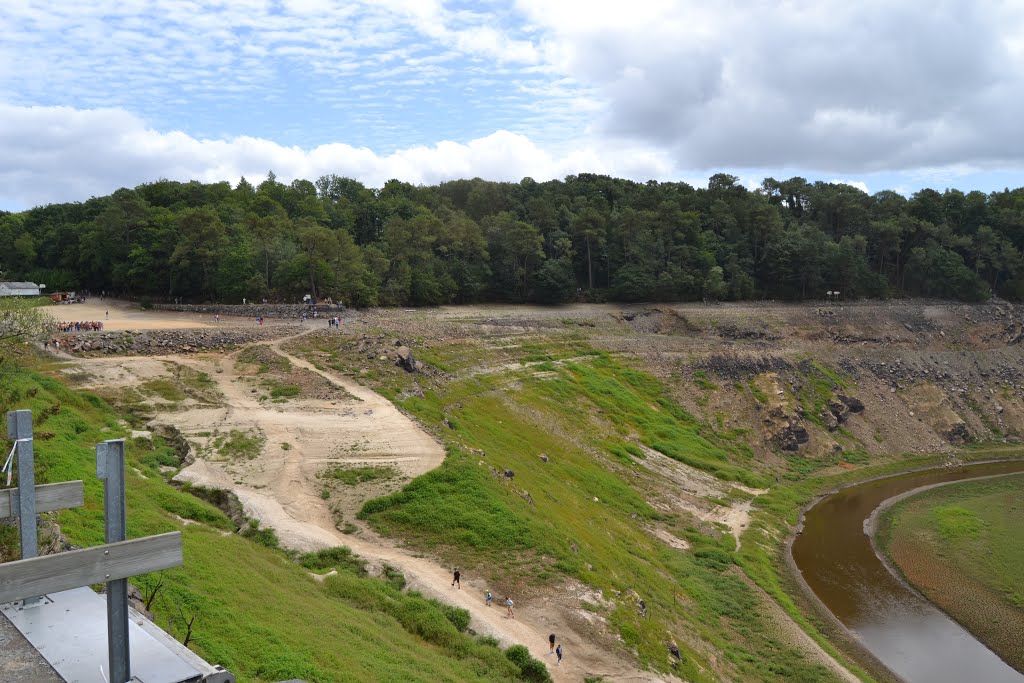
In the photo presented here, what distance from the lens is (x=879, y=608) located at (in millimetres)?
39156

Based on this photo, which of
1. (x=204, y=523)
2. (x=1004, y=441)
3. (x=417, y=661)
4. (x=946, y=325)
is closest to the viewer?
(x=417, y=661)

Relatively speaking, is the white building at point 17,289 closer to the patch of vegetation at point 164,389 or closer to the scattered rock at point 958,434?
the patch of vegetation at point 164,389

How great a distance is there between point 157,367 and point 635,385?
42.4 metres

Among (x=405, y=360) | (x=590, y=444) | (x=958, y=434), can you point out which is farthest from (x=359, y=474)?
(x=958, y=434)

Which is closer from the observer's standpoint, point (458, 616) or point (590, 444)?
point (458, 616)

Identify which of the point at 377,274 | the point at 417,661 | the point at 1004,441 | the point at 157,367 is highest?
the point at 377,274

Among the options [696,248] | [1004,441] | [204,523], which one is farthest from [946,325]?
[204,523]

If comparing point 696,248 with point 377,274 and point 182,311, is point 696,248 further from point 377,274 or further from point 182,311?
point 182,311

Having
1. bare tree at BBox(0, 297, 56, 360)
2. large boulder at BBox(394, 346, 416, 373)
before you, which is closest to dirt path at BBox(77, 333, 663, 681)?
large boulder at BBox(394, 346, 416, 373)

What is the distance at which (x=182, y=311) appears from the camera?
211 ft

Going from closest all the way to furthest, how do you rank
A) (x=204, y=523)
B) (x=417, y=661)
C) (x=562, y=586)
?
(x=417, y=661) < (x=204, y=523) < (x=562, y=586)

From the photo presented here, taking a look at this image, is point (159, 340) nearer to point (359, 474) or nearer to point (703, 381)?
point (359, 474)

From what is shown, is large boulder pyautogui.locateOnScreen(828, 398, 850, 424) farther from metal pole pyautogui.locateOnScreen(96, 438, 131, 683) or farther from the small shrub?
metal pole pyautogui.locateOnScreen(96, 438, 131, 683)

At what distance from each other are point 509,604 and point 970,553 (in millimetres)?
34497
